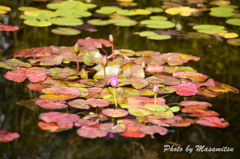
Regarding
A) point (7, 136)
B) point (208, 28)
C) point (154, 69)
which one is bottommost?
point (7, 136)

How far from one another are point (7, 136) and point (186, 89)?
0.80 metres

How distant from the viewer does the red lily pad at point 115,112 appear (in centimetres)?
140

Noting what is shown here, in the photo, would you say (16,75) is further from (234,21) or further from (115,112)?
(234,21)

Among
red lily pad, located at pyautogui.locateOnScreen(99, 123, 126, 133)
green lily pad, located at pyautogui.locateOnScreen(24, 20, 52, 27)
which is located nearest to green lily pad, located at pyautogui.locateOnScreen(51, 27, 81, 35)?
green lily pad, located at pyautogui.locateOnScreen(24, 20, 52, 27)

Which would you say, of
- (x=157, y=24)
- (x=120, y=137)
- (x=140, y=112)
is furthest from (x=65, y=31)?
(x=120, y=137)

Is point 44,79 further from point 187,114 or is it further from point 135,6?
point 135,6

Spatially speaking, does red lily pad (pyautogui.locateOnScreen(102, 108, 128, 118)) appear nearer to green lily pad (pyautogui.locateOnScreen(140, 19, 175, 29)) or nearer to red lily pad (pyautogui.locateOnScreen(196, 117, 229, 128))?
red lily pad (pyautogui.locateOnScreen(196, 117, 229, 128))

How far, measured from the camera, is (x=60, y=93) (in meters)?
1.56

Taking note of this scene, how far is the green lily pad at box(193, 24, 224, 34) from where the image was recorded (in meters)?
2.56

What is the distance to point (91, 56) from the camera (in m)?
1.95

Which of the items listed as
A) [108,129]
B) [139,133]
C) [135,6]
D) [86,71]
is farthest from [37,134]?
[135,6]

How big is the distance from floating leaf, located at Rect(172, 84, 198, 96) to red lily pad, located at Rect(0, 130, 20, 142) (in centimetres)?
72

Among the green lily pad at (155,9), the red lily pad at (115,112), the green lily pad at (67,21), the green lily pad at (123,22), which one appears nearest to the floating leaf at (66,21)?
the green lily pad at (67,21)

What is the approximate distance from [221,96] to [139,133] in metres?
0.54
